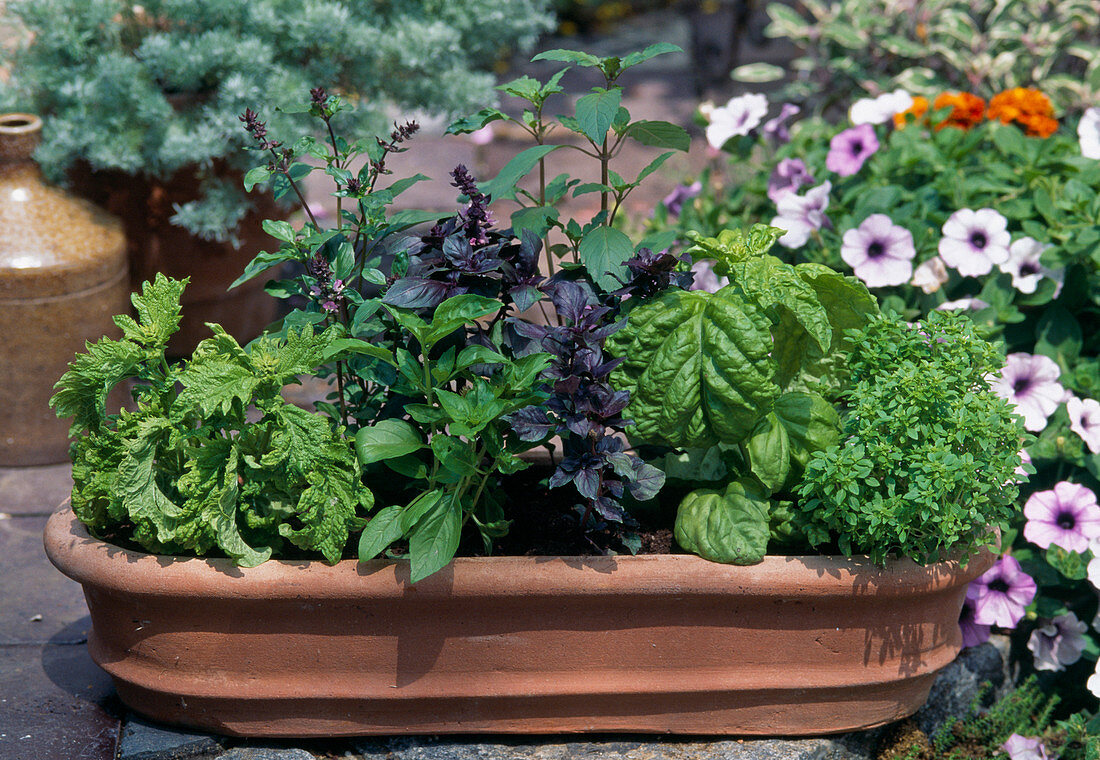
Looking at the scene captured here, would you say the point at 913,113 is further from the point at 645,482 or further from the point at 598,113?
the point at 645,482

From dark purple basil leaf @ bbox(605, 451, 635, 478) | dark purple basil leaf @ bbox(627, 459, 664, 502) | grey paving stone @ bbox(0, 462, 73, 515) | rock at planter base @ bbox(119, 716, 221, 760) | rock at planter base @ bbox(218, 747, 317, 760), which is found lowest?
grey paving stone @ bbox(0, 462, 73, 515)

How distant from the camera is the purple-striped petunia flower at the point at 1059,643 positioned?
1.96 metres

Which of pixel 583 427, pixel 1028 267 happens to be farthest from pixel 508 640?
pixel 1028 267

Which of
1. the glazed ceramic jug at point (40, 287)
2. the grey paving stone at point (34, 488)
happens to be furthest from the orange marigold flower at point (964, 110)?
the grey paving stone at point (34, 488)

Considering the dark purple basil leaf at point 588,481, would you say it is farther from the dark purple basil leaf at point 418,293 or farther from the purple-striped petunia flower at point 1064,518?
the purple-striped petunia flower at point 1064,518

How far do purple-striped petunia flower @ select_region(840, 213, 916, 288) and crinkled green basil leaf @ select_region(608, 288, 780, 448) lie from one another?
0.73 meters

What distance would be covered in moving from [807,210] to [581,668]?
127 centimetres

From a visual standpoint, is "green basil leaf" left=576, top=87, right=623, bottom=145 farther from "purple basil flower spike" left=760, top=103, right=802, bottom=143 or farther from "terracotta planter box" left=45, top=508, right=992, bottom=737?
"purple basil flower spike" left=760, top=103, right=802, bottom=143

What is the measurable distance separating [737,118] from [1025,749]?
1682 mm

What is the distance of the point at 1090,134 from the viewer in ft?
7.73

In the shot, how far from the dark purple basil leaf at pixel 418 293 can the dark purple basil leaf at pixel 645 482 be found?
39 centimetres

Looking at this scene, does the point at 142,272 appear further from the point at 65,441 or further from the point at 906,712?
the point at 906,712

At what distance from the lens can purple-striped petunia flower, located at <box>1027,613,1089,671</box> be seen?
6.43ft

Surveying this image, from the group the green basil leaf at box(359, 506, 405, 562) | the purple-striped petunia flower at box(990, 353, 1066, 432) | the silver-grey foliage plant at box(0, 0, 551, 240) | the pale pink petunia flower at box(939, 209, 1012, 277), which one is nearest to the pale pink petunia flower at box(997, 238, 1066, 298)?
the pale pink petunia flower at box(939, 209, 1012, 277)
